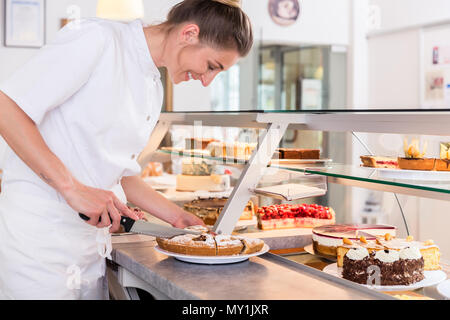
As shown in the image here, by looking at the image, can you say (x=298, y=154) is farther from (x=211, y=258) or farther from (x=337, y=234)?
(x=211, y=258)

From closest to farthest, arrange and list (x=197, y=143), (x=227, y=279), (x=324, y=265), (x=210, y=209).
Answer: (x=227, y=279)
(x=324, y=265)
(x=210, y=209)
(x=197, y=143)

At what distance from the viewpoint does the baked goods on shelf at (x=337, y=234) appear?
193 cm

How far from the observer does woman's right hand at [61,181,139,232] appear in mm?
1549

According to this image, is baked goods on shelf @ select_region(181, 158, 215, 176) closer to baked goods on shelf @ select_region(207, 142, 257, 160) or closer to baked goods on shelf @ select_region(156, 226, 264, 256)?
baked goods on shelf @ select_region(207, 142, 257, 160)

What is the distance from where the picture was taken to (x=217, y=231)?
6.22 ft

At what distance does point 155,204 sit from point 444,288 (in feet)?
3.38

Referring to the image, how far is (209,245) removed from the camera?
1.65 m

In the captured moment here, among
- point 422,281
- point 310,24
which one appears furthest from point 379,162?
point 310,24

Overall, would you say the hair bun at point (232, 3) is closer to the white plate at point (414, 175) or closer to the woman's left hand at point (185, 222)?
the white plate at point (414, 175)

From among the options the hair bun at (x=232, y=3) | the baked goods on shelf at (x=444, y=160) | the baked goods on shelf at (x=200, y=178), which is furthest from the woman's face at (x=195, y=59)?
the baked goods on shelf at (x=200, y=178)

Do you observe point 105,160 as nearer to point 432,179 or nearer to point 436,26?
point 432,179

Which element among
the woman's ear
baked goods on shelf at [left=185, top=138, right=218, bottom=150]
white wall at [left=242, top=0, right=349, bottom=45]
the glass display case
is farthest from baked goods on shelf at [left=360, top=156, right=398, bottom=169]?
white wall at [left=242, top=0, right=349, bottom=45]

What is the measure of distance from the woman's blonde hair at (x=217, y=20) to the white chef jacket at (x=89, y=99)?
18 cm
